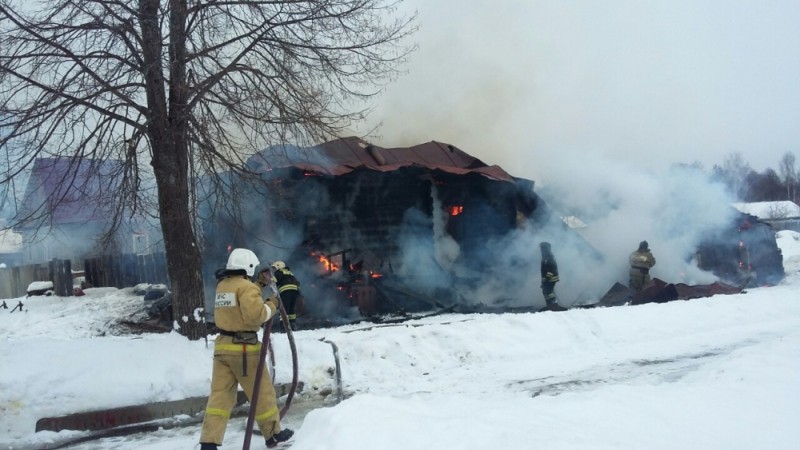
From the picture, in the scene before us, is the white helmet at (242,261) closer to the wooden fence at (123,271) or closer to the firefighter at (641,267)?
the firefighter at (641,267)

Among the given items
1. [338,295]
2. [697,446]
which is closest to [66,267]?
[338,295]

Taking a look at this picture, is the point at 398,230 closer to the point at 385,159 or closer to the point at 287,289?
the point at 385,159

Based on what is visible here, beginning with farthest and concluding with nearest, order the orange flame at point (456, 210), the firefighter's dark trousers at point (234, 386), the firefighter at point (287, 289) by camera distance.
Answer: the orange flame at point (456, 210)
the firefighter at point (287, 289)
the firefighter's dark trousers at point (234, 386)

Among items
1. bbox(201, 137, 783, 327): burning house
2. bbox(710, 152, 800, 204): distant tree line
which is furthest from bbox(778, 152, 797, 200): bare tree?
bbox(201, 137, 783, 327): burning house

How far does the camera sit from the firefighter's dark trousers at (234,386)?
16.1 feet

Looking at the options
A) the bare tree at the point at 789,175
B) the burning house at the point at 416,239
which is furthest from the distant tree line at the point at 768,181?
the burning house at the point at 416,239

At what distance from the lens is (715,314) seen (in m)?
10.6

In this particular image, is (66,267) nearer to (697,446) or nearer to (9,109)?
(9,109)

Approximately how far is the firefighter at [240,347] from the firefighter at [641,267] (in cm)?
1101

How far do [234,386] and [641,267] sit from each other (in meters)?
11.3

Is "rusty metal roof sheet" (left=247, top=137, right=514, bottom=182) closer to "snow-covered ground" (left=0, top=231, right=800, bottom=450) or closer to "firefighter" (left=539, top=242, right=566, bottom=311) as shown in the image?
"firefighter" (left=539, top=242, right=566, bottom=311)

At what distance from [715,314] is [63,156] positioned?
10.3 meters

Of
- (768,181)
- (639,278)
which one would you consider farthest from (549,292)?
(768,181)

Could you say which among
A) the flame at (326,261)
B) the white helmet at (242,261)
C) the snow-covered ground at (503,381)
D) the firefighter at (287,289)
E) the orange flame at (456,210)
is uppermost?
the orange flame at (456,210)
